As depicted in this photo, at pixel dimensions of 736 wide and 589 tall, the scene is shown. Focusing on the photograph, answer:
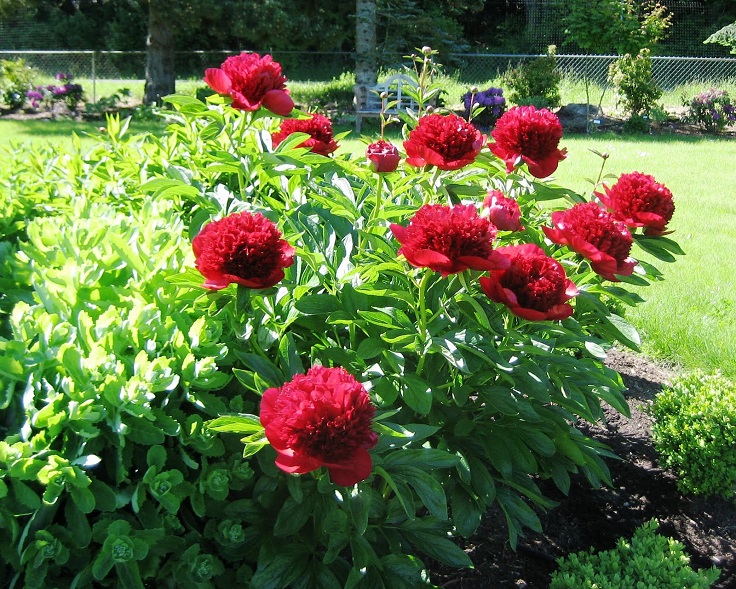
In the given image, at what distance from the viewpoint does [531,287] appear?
4.75ft

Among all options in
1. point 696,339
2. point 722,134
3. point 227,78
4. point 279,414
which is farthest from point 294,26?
point 279,414

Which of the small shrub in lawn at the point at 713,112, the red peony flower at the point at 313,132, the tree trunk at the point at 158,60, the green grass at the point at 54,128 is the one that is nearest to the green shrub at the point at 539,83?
the small shrub in lawn at the point at 713,112

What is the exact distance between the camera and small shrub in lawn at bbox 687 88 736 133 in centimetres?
1264

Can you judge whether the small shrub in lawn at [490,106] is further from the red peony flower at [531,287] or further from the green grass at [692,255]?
the red peony flower at [531,287]

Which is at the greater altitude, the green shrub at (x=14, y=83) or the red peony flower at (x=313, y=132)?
the green shrub at (x=14, y=83)

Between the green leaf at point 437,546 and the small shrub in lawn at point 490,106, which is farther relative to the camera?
the small shrub in lawn at point 490,106

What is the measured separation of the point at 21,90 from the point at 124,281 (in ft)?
42.1

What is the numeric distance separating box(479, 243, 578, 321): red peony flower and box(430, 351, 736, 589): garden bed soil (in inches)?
36.9

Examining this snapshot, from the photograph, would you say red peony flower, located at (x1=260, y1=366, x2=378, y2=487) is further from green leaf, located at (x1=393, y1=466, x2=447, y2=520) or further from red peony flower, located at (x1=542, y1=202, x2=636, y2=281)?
red peony flower, located at (x1=542, y1=202, x2=636, y2=281)

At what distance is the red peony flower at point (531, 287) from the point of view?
1438mm

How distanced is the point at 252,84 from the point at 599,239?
951mm

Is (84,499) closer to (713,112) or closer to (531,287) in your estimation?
(531,287)

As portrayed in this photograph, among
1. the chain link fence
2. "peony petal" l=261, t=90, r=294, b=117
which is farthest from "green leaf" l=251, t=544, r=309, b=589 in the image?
the chain link fence

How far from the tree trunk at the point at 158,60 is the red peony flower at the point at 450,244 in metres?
12.6
